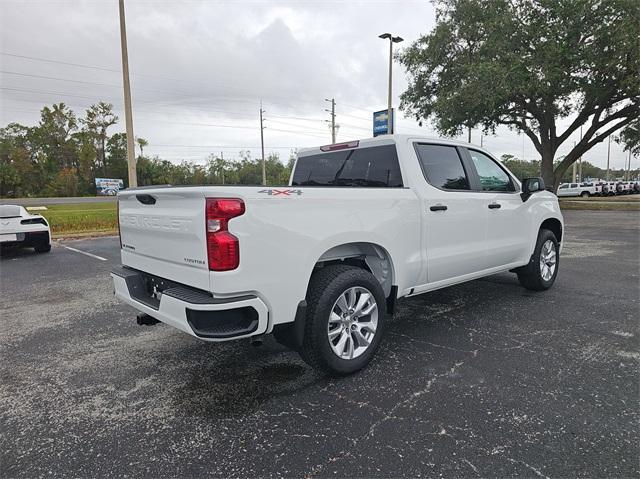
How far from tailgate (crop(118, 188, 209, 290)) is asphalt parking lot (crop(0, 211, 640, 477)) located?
87 cm

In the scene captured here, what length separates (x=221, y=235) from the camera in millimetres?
2580

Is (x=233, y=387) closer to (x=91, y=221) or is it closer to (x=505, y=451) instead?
(x=505, y=451)

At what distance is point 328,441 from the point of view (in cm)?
246

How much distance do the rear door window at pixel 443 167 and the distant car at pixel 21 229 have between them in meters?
8.75

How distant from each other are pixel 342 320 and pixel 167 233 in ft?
4.61

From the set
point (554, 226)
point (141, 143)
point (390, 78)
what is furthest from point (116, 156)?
point (554, 226)

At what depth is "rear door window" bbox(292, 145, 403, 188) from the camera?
3.96 m

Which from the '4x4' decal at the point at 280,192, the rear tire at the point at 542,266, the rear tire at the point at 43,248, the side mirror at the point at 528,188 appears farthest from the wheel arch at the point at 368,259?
the rear tire at the point at 43,248

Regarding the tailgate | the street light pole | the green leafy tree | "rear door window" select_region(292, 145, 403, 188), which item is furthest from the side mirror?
the green leafy tree

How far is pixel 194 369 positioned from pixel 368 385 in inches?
55.4

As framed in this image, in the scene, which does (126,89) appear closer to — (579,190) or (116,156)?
(579,190)

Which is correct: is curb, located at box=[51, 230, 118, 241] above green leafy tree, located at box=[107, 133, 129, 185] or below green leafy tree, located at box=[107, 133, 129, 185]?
below

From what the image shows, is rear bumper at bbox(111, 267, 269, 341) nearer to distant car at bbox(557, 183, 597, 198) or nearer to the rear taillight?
the rear taillight

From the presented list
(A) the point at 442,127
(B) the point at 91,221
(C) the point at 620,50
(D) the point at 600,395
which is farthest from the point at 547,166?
(D) the point at 600,395
